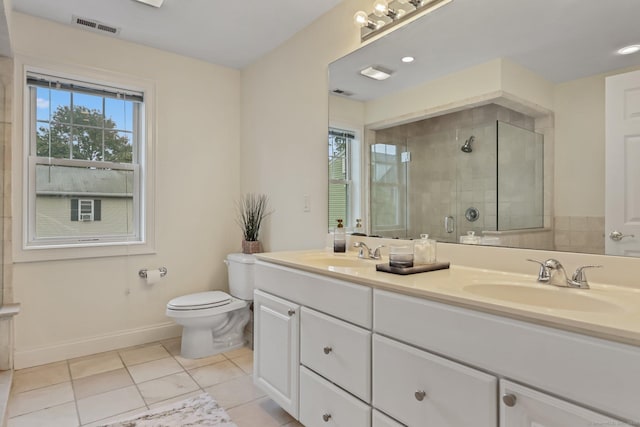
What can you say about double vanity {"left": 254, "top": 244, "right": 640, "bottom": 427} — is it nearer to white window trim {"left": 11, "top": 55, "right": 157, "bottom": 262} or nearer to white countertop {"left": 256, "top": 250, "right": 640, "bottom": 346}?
white countertop {"left": 256, "top": 250, "right": 640, "bottom": 346}

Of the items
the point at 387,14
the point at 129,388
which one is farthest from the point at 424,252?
the point at 129,388

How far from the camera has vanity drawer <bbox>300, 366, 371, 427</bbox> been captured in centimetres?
138

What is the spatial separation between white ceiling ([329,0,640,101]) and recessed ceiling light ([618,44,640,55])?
13 mm

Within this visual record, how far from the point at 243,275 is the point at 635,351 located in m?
2.49

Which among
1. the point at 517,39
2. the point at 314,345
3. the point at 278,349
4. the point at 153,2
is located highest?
the point at 153,2

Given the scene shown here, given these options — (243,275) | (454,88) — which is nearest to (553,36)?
(454,88)

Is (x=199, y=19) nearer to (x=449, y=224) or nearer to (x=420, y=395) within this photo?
(x=449, y=224)

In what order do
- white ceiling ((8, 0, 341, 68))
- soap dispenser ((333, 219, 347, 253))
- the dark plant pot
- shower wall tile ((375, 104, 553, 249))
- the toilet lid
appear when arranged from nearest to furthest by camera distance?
shower wall tile ((375, 104, 553, 249)) → soap dispenser ((333, 219, 347, 253)) → white ceiling ((8, 0, 341, 68)) → the toilet lid → the dark plant pot

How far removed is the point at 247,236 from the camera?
308 centimetres

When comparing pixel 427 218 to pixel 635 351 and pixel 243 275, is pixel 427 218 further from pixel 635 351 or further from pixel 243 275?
pixel 243 275

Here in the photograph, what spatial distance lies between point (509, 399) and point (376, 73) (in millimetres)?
1771

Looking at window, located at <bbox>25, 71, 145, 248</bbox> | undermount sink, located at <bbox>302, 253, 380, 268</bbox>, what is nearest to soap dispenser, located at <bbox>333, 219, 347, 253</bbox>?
undermount sink, located at <bbox>302, 253, 380, 268</bbox>

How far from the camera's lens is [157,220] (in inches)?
117

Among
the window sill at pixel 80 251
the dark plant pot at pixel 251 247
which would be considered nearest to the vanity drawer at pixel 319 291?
the dark plant pot at pixel 251 247
